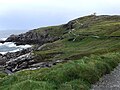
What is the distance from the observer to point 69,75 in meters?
28.5

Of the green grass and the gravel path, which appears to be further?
the gravel path

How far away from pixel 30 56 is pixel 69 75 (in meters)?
91.5

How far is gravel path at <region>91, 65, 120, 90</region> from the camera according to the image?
2802 centimetres

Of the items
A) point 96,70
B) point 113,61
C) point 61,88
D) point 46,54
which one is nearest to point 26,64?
point 46,54

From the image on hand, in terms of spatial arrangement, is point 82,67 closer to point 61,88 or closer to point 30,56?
point 61,88

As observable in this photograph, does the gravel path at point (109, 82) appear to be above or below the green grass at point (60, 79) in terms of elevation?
below

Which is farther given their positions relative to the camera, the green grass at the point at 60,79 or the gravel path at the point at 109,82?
the gravel path at the point at 109,82

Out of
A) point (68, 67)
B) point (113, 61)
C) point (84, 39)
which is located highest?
point (68, 67)

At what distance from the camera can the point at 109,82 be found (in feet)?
101

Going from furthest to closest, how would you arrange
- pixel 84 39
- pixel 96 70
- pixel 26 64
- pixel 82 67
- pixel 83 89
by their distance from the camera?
1. pixel 84 39
2. pixel 26 64
3. pixel 96 70
4. pixel 82 67
5. pixel 83 89

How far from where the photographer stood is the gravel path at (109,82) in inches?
1103

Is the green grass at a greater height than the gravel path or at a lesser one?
greater

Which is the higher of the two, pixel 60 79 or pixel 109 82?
pixel 60 79

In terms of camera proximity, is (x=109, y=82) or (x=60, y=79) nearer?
(x=60, y=79)
